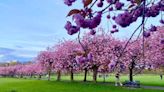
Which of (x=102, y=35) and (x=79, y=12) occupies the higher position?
(x=102, y=35)

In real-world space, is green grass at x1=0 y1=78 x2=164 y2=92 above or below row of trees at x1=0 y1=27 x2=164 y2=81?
below

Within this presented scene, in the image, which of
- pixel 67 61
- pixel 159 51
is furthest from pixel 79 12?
pixel 67 61

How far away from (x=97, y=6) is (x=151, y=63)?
49479 millimetres

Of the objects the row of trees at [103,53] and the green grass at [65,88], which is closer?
the green grass at [65,88]

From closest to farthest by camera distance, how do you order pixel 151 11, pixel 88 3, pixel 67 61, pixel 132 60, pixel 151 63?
pixel 88 3
pixel 151 11
pixel 151 63
pixel 132 60
pixel 67 61

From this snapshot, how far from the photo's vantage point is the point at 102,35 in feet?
206

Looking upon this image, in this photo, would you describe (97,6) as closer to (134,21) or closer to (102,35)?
(134,21)

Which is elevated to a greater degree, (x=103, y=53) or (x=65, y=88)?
(x=103, y=53)

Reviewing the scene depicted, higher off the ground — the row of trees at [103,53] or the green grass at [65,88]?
the row of trees at [103,53]

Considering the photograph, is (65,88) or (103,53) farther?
(103,53)

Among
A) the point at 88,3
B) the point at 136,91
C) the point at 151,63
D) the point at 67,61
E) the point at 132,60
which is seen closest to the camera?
the point at 88,3

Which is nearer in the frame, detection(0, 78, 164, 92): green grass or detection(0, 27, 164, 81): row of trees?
detection(0, 78, 164, 92): green grass

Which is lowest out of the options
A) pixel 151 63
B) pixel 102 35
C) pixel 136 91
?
pixel 136 91

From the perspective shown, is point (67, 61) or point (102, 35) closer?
point (102, 35)
